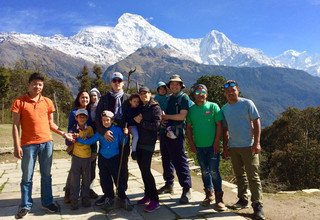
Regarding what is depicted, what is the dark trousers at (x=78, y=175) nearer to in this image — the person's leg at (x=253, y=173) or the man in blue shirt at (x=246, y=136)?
the man in blue shirt at (x=246, y=136)

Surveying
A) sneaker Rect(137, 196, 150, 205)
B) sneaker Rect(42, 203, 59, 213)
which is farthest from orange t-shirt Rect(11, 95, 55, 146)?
sneaker Rect(137, 196, 150, 205)

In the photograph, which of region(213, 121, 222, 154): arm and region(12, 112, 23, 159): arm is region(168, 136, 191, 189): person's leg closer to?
region(213, 121, 222, 154): arm

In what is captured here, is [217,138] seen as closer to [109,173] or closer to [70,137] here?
[109,173]

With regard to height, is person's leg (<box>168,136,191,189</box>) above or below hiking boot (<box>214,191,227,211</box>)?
above

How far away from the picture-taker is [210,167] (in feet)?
18.6

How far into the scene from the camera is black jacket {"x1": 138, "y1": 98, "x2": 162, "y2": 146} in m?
5.32

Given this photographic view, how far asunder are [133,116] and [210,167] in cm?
151

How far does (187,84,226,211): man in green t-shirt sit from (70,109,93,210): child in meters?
1.78

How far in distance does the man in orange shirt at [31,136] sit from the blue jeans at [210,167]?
2189mm

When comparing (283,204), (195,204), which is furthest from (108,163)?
(283,204)

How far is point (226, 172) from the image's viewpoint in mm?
10398

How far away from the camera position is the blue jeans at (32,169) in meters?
5.22

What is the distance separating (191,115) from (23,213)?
3.06 metres

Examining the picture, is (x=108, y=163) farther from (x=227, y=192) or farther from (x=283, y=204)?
(x=283, y=204)
